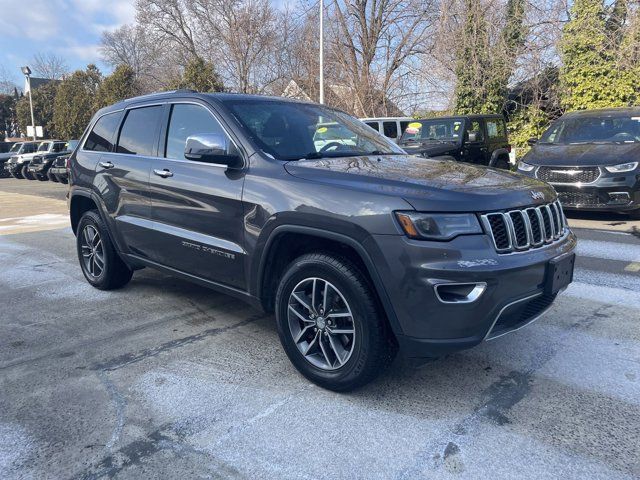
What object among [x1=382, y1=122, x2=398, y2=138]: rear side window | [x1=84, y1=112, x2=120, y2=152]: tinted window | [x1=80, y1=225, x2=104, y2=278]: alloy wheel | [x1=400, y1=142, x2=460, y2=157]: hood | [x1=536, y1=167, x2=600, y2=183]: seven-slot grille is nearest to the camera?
[x1=84, y1=112, x2=120, y2=152]: tinted window

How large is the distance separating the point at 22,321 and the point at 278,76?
89.4ft

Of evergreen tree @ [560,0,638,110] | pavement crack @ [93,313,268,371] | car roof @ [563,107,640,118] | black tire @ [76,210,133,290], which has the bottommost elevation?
pavement crack @ [93,313,268,371]

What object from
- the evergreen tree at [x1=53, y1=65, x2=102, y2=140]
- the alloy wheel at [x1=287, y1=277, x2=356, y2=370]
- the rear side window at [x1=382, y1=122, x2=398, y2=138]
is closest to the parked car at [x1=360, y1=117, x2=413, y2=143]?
the rear side window at [x1=382, y1=122, x2=398, y2=138]

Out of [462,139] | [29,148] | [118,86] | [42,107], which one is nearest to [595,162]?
[462,139]

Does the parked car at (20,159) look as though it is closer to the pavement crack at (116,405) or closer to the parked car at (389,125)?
the parked car at (389,125)

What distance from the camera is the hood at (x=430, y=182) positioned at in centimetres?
280

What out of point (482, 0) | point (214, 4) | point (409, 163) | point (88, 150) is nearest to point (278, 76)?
point (214, 4)

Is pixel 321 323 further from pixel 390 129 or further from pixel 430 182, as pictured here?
pixel 390 129

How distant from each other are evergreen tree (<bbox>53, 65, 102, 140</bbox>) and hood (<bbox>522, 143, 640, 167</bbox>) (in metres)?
35.0

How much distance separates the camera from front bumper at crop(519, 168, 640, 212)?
7.90 m

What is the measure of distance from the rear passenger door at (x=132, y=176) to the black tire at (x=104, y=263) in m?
0.32

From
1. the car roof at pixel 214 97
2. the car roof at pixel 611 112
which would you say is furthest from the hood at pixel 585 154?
the car roof at pixel 214 97

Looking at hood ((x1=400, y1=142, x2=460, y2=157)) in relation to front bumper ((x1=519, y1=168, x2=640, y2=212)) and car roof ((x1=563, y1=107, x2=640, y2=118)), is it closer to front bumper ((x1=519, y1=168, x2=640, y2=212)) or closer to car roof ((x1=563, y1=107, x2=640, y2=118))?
car roof ((x1=563, y1=107, x2=640, y2=118))

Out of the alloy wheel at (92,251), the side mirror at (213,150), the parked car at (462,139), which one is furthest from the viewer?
the parked car at (462,139)
